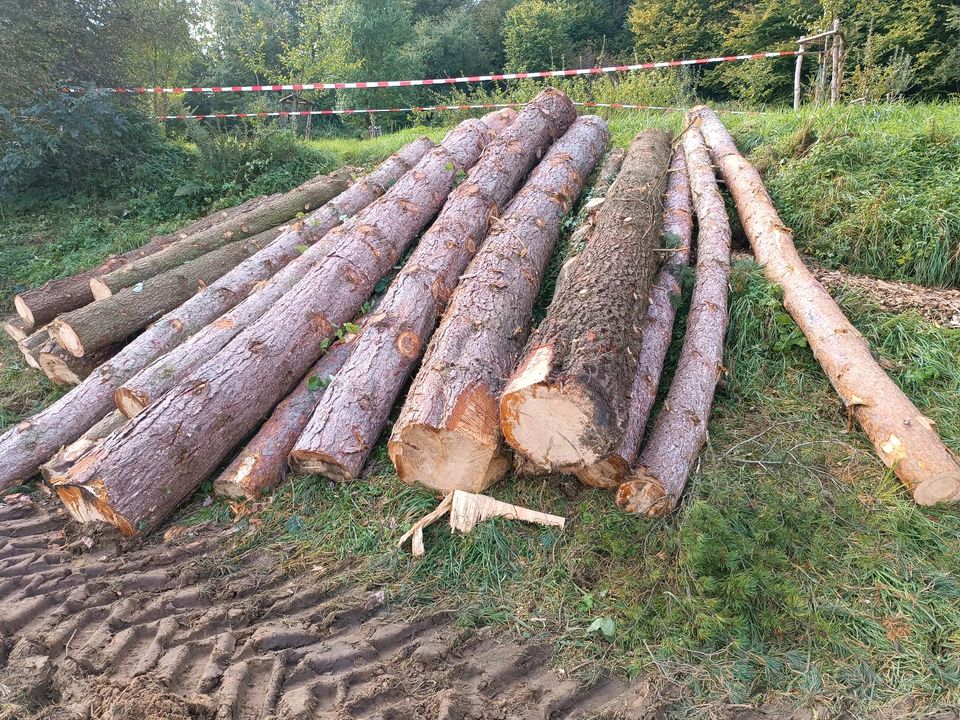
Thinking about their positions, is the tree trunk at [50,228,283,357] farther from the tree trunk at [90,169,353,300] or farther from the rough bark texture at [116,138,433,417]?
the rough bark texture at [116,138,433,417]

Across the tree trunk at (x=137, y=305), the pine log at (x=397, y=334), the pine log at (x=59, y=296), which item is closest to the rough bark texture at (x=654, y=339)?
the pine log at (x=397, y=334)

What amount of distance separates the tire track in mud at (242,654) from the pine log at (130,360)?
3.55 ft

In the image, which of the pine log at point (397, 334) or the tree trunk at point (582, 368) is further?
the pine log at point (397, 334)

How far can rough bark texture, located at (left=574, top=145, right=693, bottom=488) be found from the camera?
302cm

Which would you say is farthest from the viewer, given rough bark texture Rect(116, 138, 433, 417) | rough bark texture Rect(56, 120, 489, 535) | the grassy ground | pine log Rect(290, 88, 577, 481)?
rough bark texture Rect(116, 138, 433, 417)

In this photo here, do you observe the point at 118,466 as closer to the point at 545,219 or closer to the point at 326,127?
the point at 545,219

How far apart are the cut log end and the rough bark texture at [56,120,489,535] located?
1.16m

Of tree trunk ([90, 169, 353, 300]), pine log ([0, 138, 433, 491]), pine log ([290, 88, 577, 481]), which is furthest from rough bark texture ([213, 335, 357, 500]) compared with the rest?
tree trunk ([90, 169, 353, 300])

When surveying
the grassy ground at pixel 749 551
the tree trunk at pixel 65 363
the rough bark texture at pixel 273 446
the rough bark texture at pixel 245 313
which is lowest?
the grassy ground at pixel 749 551

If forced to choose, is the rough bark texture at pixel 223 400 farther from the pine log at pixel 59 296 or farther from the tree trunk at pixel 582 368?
the pine log at pixel 59 296

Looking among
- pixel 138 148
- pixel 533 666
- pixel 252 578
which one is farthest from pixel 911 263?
pixel 138 148

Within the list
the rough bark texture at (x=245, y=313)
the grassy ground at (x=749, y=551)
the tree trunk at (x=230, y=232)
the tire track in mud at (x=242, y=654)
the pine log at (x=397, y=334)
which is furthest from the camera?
the tree trunk at (x=230, y=232)

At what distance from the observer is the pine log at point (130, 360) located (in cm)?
382

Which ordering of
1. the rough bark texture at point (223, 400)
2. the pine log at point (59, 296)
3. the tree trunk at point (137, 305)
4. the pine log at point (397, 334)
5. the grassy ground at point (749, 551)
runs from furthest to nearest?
the pine log at point (59, 296)
the tree trunk at point (137, 305)
the pine log at point (397, 334)
the rough bark texture at point (223, 400)
the grassy ground at point (749, 551)
